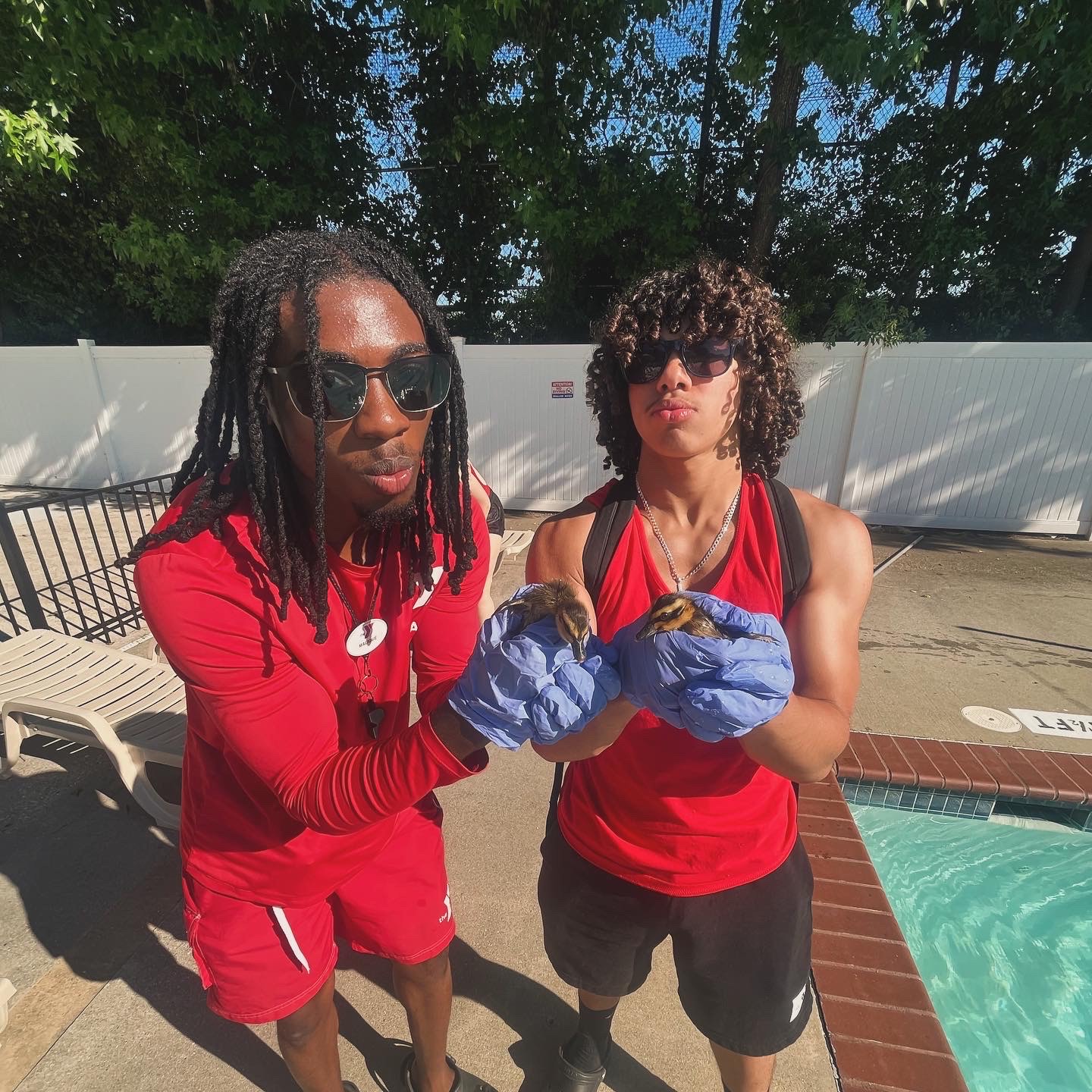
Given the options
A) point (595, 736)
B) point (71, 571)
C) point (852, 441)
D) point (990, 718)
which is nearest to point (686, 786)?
point (595, 736)

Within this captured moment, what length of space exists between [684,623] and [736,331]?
0.73 m

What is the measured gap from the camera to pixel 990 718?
3.62 metres

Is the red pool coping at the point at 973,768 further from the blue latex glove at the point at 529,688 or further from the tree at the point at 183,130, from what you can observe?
the tree at the point at 183,130

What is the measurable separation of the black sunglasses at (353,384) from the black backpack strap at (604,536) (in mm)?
491

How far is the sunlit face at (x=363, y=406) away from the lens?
108cm

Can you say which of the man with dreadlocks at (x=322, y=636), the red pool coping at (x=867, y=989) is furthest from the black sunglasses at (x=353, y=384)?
the red pool coping at (x=867, y=989)

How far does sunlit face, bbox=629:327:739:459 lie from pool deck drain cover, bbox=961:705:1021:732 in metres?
3.39

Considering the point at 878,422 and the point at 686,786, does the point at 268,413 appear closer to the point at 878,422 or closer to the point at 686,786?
the point at 686,786

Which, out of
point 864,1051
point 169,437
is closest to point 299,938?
point 864,1051

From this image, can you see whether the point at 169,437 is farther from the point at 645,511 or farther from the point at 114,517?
the point at 645,511

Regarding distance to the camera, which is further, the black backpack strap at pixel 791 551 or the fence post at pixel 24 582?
the fence post at pixel 24 582

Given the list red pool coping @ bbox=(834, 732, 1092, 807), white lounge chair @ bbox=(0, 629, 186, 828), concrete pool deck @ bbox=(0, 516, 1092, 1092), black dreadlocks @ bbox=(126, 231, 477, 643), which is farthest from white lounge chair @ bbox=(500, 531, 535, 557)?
black dreadlocks @ bbox=(126, 231, 477, 643)

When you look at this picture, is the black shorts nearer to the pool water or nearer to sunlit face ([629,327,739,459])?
sunlit face ([629,327,739,459])

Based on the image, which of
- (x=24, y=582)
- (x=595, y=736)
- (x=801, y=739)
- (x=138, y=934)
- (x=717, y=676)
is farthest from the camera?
(x=24, y=582)
